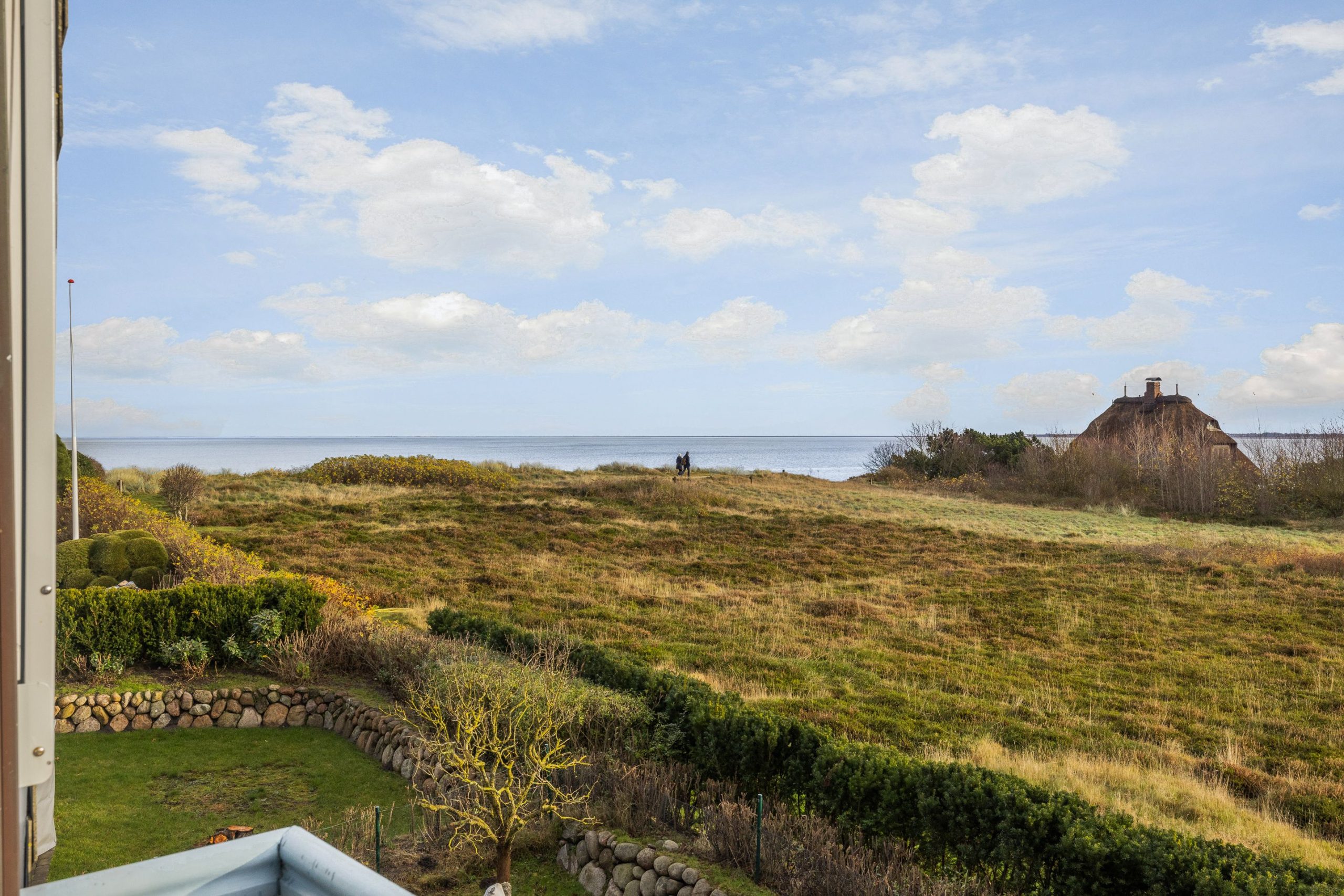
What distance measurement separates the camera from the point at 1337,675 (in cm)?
1105

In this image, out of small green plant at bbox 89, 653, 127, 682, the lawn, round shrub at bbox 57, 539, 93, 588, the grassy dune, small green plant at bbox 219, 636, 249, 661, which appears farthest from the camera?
round shrub at bbox 57, 539, 93, 588

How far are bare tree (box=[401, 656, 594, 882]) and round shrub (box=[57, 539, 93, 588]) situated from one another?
702cm

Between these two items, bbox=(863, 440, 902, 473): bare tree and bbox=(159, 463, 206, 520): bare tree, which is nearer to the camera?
bbox=(159, 463, 206, 520): bare tree

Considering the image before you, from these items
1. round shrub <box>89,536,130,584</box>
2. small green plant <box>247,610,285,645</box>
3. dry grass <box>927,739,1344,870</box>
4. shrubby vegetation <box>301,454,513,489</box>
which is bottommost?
dry grass <box>927,739,1344,870</box>

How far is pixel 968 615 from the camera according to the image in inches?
563

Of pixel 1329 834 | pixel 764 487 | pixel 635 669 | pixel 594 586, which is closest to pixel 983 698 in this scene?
pixel 1329 834

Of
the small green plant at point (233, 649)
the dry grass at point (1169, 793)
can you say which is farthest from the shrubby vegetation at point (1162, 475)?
the small green plant at point (233, 649)

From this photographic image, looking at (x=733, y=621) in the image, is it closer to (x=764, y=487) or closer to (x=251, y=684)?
(x=251, y=684)

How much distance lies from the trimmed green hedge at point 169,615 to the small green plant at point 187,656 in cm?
13

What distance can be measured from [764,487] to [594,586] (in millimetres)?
21145

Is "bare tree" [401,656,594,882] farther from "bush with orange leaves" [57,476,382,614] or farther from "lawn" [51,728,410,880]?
"bush with orange leaves" [57,476,382,614]

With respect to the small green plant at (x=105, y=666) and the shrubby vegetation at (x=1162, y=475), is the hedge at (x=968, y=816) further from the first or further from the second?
the shrubby vegetation at (x=1162, y=475)

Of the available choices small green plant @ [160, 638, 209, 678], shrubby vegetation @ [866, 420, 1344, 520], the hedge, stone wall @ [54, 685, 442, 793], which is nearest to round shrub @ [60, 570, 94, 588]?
small green plant @ [160, 638, 209, 678]

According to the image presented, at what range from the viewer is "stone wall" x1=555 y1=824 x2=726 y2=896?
5.11 metres
